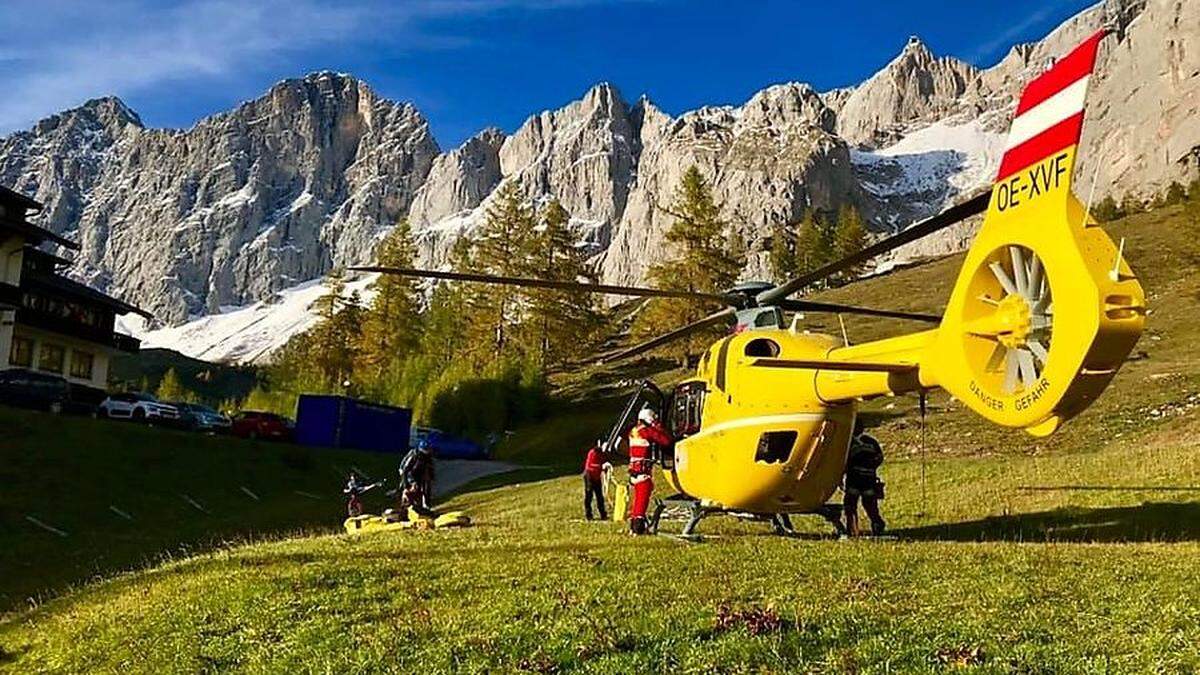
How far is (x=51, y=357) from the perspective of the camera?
6184 centimetres

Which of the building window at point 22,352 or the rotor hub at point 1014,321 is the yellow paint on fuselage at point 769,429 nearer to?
the rotor hub at point 1014,321

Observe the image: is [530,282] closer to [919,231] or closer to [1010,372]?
[919,231]

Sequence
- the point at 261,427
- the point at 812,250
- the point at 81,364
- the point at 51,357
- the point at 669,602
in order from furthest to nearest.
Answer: the point at 812,250
the point at 81,364
the point at 51,357
the point at 261,427
the point at 669,602

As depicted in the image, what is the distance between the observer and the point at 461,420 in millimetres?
66375

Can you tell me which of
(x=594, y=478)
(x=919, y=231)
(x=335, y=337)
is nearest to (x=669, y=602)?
(x=919, y=231)

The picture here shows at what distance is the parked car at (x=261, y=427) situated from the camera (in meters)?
55.3

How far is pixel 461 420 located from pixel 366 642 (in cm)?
5614

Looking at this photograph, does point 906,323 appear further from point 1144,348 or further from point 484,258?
point 484,258

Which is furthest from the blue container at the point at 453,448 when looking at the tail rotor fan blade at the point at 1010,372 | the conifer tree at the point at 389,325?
the tail rotor fan blade at the point at 1010,372

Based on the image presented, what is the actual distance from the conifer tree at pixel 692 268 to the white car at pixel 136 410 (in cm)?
2963

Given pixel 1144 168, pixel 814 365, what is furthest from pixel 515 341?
pixel 1144 168

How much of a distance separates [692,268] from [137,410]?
110 feet

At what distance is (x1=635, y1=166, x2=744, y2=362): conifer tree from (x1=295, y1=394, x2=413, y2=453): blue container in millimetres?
18467

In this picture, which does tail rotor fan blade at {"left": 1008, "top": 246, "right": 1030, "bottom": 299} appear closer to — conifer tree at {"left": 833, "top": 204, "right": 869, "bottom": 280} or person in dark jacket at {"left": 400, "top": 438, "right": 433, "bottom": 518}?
person in dark jacket at {"left": 400, "top": 438, "right": 433, "bottom": 518}
